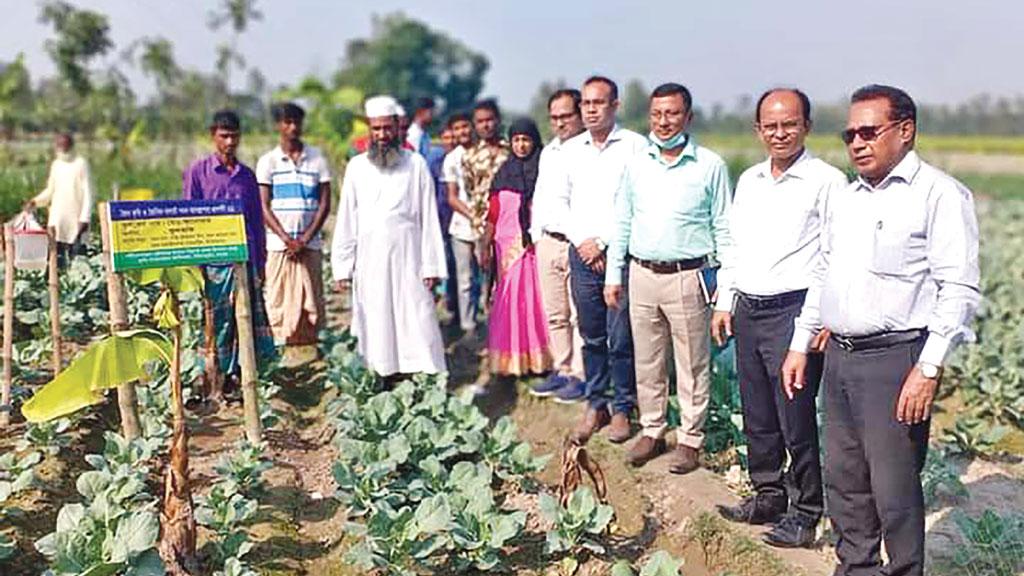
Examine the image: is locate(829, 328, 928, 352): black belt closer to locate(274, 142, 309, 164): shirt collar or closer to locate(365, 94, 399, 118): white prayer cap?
locate(365, 94, 399, 118): white prayer cap

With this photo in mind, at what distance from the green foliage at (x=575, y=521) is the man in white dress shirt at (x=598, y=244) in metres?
1.17

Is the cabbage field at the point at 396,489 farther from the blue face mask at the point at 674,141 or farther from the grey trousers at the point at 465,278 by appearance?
the blue face mask at the point at 674,141

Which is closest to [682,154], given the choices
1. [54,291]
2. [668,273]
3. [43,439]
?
[668,273]

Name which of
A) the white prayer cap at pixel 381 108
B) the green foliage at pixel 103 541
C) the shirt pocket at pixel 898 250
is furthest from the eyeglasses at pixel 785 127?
the green foliage at pixel 103 541

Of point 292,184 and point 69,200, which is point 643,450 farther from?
point 69,200

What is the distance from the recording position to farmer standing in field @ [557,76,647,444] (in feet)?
16.0

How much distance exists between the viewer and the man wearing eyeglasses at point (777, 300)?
364 cm

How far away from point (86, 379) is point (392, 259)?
2.50 m

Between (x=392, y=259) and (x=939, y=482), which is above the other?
(x=392, y=259)

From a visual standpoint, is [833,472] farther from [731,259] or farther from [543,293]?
[543,293]

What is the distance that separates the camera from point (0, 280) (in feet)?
21.5

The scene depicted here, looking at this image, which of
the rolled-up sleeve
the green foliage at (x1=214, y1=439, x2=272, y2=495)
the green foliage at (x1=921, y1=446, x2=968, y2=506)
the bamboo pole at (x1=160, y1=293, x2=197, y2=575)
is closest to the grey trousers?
the green foliage at (x1=214, y1=439, x2=272, y2=495)

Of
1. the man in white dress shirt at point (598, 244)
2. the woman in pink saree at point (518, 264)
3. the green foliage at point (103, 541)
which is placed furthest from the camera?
the woman in pink saree at point (518, 264)

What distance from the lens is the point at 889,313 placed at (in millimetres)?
3004
